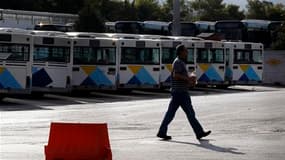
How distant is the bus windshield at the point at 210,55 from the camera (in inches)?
1532

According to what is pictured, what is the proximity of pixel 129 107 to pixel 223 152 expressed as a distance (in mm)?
12048

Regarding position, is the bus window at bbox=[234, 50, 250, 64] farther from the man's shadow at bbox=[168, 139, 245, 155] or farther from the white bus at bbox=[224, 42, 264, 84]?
the man's shadow at bbox=[168, 139, 245, 155]

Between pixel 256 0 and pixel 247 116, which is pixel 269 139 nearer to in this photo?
pixel 247 116

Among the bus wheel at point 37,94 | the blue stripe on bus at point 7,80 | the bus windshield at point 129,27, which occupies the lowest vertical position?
the bus wheel at point 37,94

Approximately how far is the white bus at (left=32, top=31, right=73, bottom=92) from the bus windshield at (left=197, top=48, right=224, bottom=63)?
33.6ft

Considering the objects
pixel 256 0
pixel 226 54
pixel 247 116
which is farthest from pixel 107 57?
pixel 256 0

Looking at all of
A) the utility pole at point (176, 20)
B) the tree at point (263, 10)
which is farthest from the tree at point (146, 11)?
the utility pole at point (176, 20)

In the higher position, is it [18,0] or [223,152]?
[18,0]

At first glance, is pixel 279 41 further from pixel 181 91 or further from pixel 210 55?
pixel 181 91

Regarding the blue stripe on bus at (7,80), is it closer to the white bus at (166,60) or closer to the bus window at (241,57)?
the white bus at (166,60)

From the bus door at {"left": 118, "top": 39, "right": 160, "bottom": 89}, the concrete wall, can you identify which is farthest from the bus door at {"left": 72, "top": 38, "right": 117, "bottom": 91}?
the concrete wall

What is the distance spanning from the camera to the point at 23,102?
27656 mm

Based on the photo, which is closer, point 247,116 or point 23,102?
point 247,116

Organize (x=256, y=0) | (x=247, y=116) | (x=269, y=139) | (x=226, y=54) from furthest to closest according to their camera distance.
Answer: (x=256, y=0) < (x=226, y=54) < (x=247, y=116) < (x=269, y=139)
